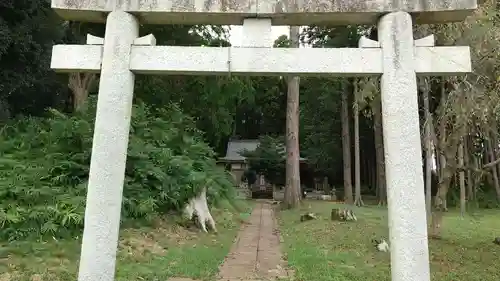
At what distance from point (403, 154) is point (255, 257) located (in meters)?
5.08

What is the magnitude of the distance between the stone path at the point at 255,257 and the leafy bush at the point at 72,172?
6.56 feet

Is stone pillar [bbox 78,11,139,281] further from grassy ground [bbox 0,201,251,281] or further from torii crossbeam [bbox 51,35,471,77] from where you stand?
grassy ground [bbox 0,201,251,281]

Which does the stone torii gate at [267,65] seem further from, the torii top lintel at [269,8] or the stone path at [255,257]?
the stone path at [255,257]

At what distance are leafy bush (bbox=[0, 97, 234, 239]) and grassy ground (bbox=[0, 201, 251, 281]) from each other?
0.42 metres

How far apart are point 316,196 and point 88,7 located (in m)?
24.2

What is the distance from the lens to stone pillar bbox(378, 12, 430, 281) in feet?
14.9

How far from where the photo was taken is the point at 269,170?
30.9 metres

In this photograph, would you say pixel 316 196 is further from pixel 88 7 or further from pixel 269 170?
pixel 88 7

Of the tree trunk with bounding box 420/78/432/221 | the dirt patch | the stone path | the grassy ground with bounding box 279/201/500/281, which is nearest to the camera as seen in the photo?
the stone path

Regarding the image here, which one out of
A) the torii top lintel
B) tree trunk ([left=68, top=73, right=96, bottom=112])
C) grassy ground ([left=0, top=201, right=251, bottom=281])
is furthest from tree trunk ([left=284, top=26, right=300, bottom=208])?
the torii top lintel

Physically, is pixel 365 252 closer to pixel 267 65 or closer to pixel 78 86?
pixel 267 65

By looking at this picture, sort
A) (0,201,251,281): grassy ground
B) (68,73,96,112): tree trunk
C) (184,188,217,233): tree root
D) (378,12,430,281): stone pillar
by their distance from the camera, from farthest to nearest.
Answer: (68,73,96,112): tree trunk → (184,188,217,233): tree root → (0,201,251,281): grassy ground → (378,12,430,281): stone pillar

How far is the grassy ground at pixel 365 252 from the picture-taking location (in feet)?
24.4

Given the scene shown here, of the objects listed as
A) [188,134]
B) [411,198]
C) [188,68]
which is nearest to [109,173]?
[188,68]
